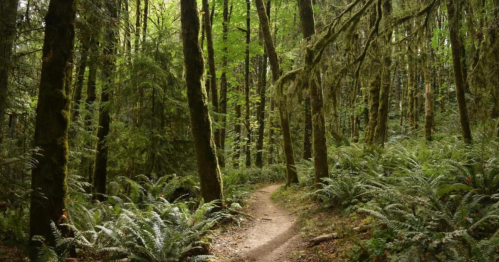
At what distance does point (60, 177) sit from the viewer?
4641mm

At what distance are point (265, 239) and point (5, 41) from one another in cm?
628

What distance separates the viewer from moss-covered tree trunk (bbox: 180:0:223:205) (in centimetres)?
748

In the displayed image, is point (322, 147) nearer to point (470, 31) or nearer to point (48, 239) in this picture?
point (470, 31)

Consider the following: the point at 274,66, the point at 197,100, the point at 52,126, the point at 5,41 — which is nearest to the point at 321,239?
the point at 197,100

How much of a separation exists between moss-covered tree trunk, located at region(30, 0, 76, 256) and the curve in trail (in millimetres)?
3494

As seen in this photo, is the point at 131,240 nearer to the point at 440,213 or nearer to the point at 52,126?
the point at 52,126

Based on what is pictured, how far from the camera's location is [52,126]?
4.54 metres

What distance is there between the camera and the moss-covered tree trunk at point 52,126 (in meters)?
4.49

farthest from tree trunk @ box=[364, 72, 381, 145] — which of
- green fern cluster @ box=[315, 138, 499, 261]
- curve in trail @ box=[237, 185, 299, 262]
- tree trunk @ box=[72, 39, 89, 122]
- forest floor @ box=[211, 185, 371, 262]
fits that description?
tree trunk @ box=[72, 39, 89, 122]

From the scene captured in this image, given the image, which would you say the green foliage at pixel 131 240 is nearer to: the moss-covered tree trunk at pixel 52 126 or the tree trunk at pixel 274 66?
the moss-covered tree trunk at pixel 52 126

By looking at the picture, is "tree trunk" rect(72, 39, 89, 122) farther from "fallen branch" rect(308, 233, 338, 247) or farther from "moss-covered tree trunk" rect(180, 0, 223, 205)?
"fallen branch" rect(308, 233, 338, 247)

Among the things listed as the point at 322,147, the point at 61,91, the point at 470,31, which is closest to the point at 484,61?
the point at 470,31

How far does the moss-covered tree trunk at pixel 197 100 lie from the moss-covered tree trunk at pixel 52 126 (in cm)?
312

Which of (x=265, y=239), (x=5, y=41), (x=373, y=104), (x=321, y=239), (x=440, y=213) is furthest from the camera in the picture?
(x=373, y=104)
